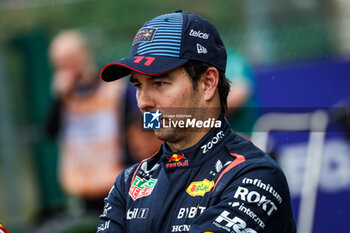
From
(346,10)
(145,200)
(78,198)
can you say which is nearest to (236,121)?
(346,10)

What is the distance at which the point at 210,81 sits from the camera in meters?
2.66

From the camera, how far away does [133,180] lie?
108 inches

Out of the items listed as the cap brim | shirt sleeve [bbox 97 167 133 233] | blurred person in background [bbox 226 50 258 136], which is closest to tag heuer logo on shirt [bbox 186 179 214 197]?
shirt sleeve [bbox 97 167 133 233]

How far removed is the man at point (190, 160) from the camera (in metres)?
2.37

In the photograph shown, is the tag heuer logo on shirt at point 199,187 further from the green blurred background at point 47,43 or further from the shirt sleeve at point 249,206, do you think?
the green blurred background at point 47,43

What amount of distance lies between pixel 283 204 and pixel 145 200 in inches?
23.2

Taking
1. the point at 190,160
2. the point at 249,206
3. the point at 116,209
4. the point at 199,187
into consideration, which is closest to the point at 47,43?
the point at 116,209

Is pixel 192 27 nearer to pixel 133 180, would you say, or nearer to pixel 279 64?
pixel 133 180

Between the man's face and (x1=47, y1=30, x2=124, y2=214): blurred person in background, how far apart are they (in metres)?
4.34

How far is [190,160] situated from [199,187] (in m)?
0.15

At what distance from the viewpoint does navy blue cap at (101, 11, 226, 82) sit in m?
2.54

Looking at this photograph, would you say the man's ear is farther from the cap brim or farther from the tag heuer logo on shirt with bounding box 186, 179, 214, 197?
the tag heuer logo on shirt with bounding box 186, 179, 214, 197

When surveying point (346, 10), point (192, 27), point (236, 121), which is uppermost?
point (192, 27)

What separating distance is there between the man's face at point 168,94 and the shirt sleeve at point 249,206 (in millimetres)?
371
